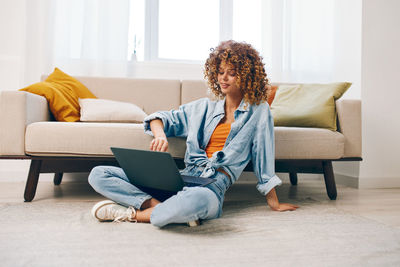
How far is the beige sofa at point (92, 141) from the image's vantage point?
63.3 inches

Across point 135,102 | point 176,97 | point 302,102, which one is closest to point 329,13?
point 302,102

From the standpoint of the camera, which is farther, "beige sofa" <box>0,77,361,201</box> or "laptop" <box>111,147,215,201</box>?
"beige sofa" <box>0,77,361,201</box>

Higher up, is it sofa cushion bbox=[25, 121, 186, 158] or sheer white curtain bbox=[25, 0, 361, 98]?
sheer white curtain bbox=[25, 0, 361, 98]

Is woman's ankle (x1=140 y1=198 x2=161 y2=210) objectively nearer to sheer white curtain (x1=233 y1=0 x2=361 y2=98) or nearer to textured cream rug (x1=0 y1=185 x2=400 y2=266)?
textured cream rug (x1=0 y1=185 x2=400 y2=266)

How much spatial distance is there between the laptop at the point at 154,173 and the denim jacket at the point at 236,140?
17 cm

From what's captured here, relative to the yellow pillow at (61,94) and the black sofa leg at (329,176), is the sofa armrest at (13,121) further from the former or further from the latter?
the black sofa leg at (329,176)

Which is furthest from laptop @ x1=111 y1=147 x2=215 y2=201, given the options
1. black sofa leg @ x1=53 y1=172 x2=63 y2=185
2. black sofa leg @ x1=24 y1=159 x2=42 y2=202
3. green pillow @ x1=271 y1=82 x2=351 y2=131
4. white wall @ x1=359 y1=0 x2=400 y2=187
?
white wall @ x1=359 y1=0 x2=400 y2=187

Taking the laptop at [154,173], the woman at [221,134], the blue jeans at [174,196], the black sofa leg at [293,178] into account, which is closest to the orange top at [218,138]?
the woman at [221,134]

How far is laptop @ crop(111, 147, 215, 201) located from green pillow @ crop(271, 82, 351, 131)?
915mm

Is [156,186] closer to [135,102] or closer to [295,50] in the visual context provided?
[135,102]

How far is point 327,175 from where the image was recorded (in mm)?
1843

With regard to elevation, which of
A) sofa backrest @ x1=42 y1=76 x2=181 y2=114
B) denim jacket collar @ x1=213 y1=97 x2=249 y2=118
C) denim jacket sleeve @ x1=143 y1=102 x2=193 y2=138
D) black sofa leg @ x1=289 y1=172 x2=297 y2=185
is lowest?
black sofa leg @ x1=289 y1=172 x2=297 y2=185

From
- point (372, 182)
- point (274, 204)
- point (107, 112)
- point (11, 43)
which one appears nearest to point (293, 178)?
point (372, 182)

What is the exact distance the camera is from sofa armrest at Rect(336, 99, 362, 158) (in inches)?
73.1
